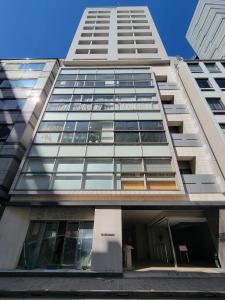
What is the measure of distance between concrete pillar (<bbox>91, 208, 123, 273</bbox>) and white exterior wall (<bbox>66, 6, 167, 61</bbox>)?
23.1 m

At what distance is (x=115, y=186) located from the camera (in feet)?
41.8

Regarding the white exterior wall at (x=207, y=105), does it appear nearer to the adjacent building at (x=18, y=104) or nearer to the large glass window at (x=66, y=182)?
the large glass window at (x=66, y=182)

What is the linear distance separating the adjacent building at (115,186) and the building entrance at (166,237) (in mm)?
79

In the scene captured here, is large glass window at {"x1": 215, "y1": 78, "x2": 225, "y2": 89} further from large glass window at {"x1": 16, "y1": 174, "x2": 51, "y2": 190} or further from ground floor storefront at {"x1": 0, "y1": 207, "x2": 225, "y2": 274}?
large glass window at {"x1": 16, "y1": 174, "x2": 51, "y2": 190}

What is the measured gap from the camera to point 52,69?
2430 centimetres

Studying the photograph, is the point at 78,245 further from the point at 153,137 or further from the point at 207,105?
the point at 207,105

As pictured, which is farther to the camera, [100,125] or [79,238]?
[100,125]

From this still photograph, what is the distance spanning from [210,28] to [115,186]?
4765 centimetres

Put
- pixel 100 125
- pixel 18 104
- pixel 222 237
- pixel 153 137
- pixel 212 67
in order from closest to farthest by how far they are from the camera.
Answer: pixel 222 237
pixel 153 137
pixel 100 125
pixel 18 104
pixel 212 67

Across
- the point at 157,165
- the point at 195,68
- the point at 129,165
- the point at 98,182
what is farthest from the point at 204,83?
the point at 98,182

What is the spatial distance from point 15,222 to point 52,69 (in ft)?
62.9

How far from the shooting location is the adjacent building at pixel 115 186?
37.4 ft

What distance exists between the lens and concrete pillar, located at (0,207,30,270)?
35.1 feet

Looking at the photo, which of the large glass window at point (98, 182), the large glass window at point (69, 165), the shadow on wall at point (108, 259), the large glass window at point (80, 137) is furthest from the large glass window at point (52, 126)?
the shadow on wall at point (108, 259)
